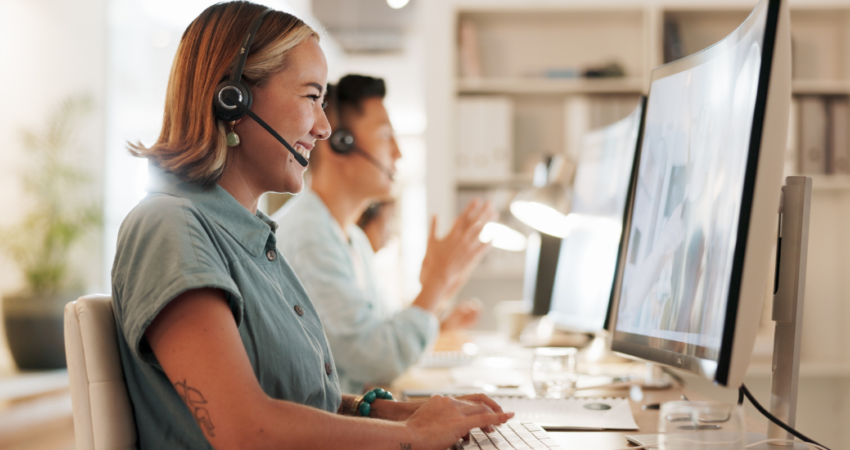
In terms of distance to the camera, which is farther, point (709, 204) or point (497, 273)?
point (497, 273)

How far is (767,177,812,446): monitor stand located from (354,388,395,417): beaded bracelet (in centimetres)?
52

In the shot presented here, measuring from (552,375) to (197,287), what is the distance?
752 millimetres

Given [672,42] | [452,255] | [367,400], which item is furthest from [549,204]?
[672,42]

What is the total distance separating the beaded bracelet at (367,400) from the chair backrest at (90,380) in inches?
13.3

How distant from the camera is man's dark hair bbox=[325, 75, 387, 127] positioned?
1.79 metres

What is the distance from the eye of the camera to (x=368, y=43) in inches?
214

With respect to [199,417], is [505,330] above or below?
below

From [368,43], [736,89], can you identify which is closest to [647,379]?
[736,89]

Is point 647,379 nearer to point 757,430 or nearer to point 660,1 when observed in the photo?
point 757,430

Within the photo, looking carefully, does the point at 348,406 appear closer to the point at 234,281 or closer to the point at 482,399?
the point at 482,399

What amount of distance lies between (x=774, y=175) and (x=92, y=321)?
2.46 feet

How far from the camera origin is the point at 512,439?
2.60 ft

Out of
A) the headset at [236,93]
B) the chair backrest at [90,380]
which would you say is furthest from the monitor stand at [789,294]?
the chair backrest at [90,380]

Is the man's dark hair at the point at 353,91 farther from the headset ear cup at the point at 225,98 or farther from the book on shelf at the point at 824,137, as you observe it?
the book on shelf at the point at 824,137
